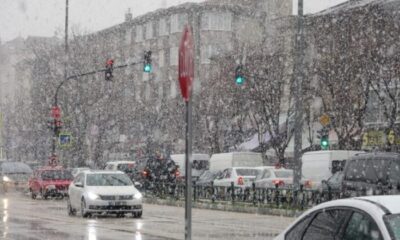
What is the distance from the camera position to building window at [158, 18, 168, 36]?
88312mm

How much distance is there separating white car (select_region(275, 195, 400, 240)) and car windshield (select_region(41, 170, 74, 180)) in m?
33.0

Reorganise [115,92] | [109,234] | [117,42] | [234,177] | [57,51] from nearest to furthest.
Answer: [109,234] → [234,177] → [115,92] → [57,51] → [117,42]

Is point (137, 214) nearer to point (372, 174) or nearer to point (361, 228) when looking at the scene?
point (372, 174)

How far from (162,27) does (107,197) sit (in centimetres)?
6594

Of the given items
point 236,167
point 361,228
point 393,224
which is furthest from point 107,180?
point 393,224

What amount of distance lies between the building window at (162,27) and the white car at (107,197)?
63511mm

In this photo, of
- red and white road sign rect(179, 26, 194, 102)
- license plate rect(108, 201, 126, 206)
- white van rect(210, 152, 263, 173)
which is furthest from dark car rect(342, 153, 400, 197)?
white van rect(210, 152, 263, 173)

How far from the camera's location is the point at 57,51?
74.7 metres

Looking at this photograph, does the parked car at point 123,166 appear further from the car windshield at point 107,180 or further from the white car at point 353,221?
the white car at point 353,221

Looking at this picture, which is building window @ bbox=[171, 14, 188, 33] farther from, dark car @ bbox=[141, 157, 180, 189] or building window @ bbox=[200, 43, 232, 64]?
dark car @ bbox=[141, 157, 180, 189]

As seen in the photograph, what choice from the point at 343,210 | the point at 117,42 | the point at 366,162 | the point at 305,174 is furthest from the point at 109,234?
the point at 117,42

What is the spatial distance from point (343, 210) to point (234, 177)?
31.2 metres

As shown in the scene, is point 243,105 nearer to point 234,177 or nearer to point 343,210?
point 234,177

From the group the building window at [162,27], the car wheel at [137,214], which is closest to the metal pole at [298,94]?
the car wheel at [137,214]
